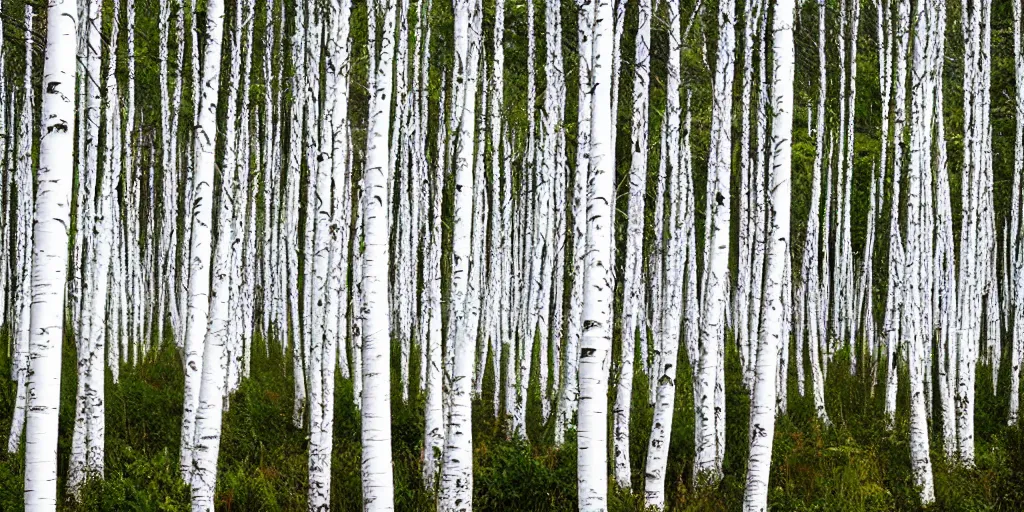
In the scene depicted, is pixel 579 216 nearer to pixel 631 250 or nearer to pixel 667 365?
pixel 631 250

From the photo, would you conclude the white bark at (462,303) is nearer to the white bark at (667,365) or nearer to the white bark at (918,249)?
the white bark at (667,365)

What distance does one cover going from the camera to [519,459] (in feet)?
25.3

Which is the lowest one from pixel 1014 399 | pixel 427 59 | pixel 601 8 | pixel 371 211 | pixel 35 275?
pixel 1014 399

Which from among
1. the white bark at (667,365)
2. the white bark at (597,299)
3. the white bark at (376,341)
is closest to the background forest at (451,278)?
the white bark at (667,365)

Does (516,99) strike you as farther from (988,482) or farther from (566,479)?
(988,482)

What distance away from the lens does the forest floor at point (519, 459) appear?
711cm

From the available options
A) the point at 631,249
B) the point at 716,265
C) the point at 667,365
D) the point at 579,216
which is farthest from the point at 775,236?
the point at 579,216

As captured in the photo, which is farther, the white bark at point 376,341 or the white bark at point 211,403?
the white bark at point 211,403

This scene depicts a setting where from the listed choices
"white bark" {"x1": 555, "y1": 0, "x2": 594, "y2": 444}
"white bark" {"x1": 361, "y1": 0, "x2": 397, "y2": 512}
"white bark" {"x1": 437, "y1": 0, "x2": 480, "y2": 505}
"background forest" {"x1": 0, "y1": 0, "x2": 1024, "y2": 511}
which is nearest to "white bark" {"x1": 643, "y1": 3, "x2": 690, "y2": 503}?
"background forest" {"x1": 0, "y1": 0, "x2": 1024, "y2": 511}

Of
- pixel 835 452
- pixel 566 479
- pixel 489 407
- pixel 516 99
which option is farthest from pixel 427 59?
pixel 835 452

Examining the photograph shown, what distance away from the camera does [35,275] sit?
4148 mm

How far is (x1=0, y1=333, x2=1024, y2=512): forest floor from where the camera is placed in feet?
A: 23.3

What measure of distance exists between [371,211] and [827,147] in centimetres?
1387

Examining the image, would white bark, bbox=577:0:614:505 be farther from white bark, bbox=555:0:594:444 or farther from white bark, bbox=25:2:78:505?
white bark, bbox=25:2:78:505
